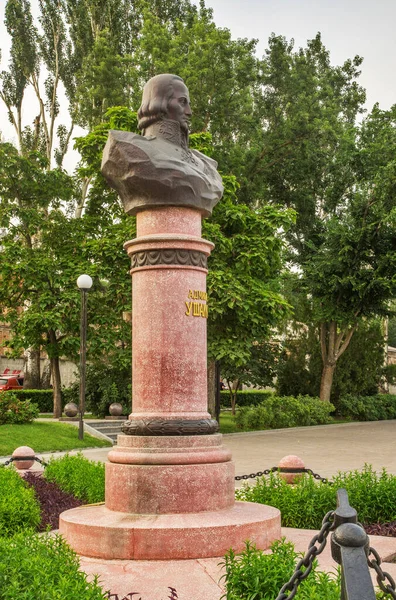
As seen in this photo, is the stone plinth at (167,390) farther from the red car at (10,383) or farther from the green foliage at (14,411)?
the red car at (10,383)

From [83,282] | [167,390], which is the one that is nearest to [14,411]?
[83,282]

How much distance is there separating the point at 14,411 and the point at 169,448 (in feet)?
46.3

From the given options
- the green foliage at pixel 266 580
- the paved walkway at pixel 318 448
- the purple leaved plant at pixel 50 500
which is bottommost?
the paved walkway at pixel 318 448

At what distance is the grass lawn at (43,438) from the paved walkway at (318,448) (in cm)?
68

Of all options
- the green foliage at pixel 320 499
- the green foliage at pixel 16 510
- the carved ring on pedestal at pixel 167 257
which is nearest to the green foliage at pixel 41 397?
the green foliage at pixel 16 510

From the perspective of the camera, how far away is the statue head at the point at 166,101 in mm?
7918

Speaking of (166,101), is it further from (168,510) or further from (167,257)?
(168,510)

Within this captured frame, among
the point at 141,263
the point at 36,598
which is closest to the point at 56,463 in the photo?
the point at 141,263

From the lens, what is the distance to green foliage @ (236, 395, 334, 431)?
2575 centimetres

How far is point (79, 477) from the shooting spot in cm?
954

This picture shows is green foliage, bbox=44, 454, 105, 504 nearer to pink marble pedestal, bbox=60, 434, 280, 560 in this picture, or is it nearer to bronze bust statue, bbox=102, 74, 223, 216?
pink marble pedestal, bbox=60, 434, 280, 560

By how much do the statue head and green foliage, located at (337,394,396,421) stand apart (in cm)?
2561

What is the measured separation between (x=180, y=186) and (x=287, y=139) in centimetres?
2335

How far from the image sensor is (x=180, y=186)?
7.57m
